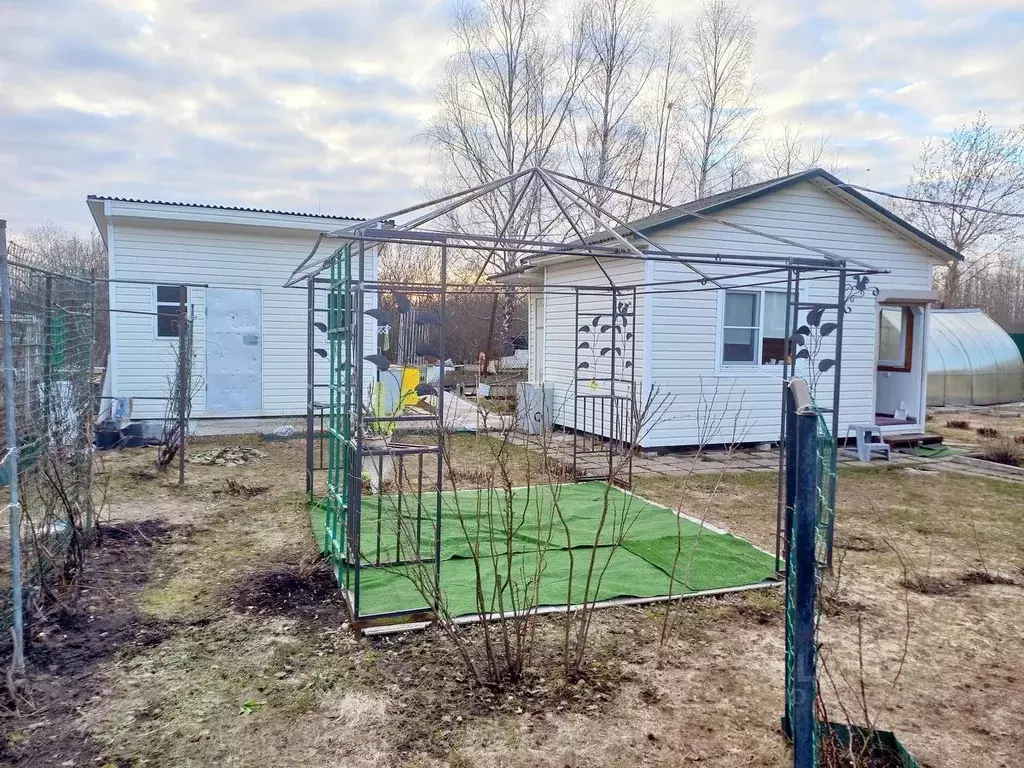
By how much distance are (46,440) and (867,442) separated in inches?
377

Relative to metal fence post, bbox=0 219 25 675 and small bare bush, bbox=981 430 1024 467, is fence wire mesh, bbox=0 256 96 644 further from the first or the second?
small bare bush, bbox=981 430 1024 467

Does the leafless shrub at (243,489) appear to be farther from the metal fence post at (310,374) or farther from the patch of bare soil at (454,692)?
the patch of bare soil at (454,692)

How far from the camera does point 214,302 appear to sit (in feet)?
35.6

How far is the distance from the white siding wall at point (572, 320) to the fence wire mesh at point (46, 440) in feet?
19.6

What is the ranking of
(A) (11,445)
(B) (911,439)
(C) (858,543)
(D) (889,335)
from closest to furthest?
(A) (11,445) → (C) (858,543) → (B) (911,439) → (D) (889,335)

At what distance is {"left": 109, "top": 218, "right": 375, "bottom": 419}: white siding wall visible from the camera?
34.1 feet

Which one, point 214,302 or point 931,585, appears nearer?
point 931,585

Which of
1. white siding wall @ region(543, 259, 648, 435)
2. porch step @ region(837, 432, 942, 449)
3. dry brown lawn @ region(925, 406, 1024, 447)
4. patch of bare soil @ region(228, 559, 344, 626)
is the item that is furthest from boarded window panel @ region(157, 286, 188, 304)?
dry brown lawn @ region(925, 406, 1024, 447)

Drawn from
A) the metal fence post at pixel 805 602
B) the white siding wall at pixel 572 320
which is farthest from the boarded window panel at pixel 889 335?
the metal fence post at pixel 805 602

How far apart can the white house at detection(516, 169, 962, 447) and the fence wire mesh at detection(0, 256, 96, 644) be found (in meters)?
5.45

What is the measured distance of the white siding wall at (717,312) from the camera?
352 inches

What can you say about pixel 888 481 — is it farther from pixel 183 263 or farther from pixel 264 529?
pixel 183 263

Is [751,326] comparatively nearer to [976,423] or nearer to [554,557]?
[554,557]

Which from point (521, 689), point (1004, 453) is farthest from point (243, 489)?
point (1004, 453)
